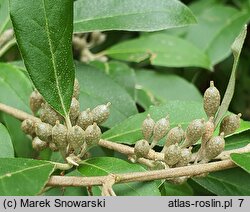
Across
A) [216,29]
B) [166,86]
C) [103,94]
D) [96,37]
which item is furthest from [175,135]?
[216,29]

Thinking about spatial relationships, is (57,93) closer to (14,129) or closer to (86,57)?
(14,129)

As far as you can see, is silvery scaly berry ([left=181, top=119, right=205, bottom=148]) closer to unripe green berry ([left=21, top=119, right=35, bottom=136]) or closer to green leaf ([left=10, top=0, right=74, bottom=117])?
green leaf ([left=10, top=0, right=74, bottom=117])

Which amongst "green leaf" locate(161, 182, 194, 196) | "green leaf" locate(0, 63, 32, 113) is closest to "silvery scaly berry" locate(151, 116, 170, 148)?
"green leaf" locate(161, 182, 194, 196)

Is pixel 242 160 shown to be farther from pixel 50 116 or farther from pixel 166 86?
pixel 166 86

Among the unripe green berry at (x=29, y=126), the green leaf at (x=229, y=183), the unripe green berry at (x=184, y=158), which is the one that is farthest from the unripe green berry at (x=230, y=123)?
the unripe green berry at (x=29, y=126)

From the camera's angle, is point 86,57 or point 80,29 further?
point 86,57

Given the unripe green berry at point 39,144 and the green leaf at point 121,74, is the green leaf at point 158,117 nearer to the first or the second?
the unripe green berry at point 39,144

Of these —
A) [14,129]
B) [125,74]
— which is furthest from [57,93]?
[125,74]
